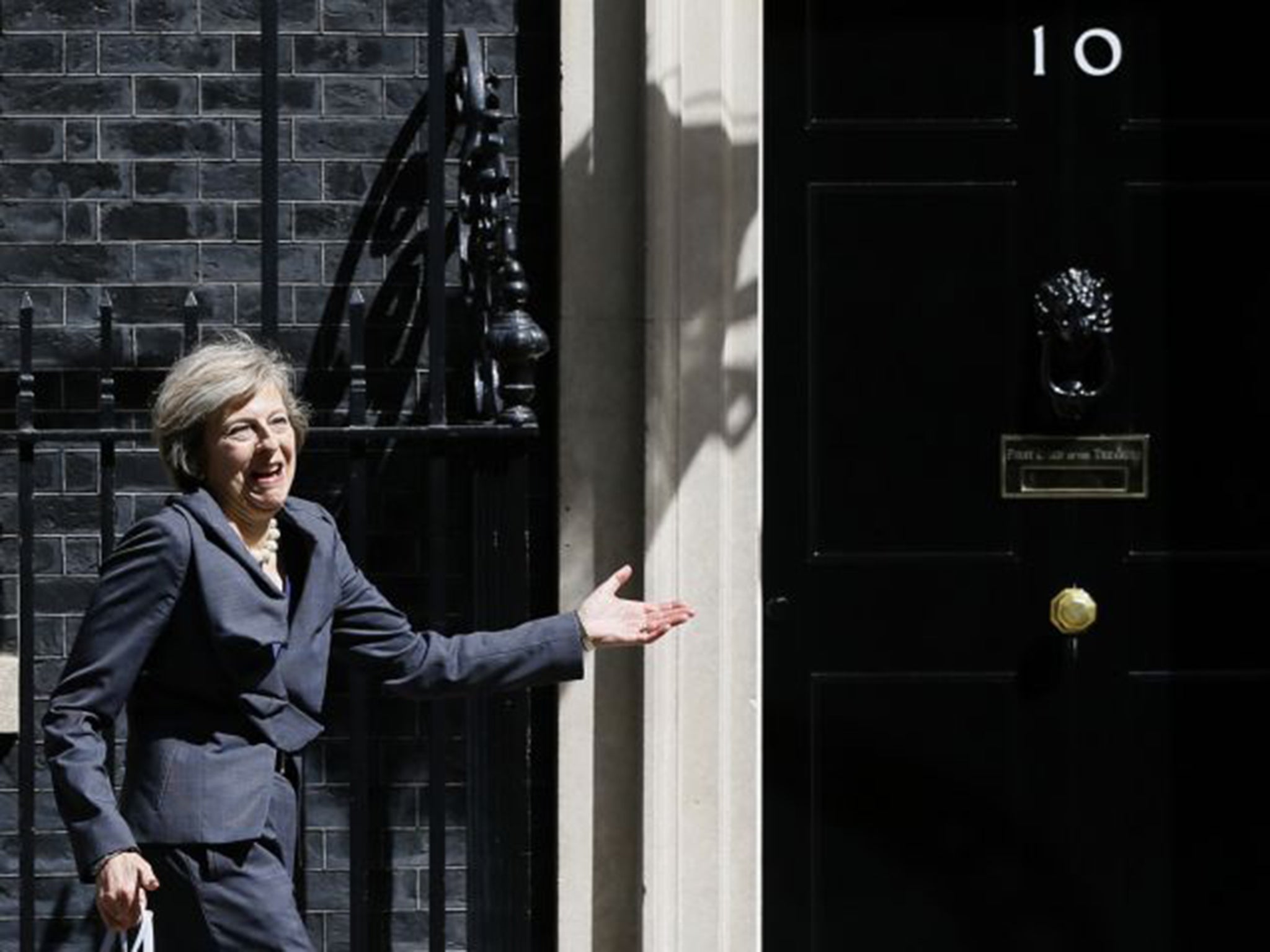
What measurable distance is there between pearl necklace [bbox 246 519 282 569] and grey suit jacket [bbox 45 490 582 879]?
81mm

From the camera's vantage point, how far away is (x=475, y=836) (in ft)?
22.2

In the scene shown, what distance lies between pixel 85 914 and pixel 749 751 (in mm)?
1595

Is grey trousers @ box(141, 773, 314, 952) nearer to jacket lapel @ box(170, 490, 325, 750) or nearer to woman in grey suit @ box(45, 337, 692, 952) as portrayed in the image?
woman in grey suit @ box(45, 337, 692, 952)

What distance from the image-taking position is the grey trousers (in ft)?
17.8

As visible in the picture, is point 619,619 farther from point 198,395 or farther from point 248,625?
point 198,395

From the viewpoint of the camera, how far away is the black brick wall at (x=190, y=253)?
279 inches
